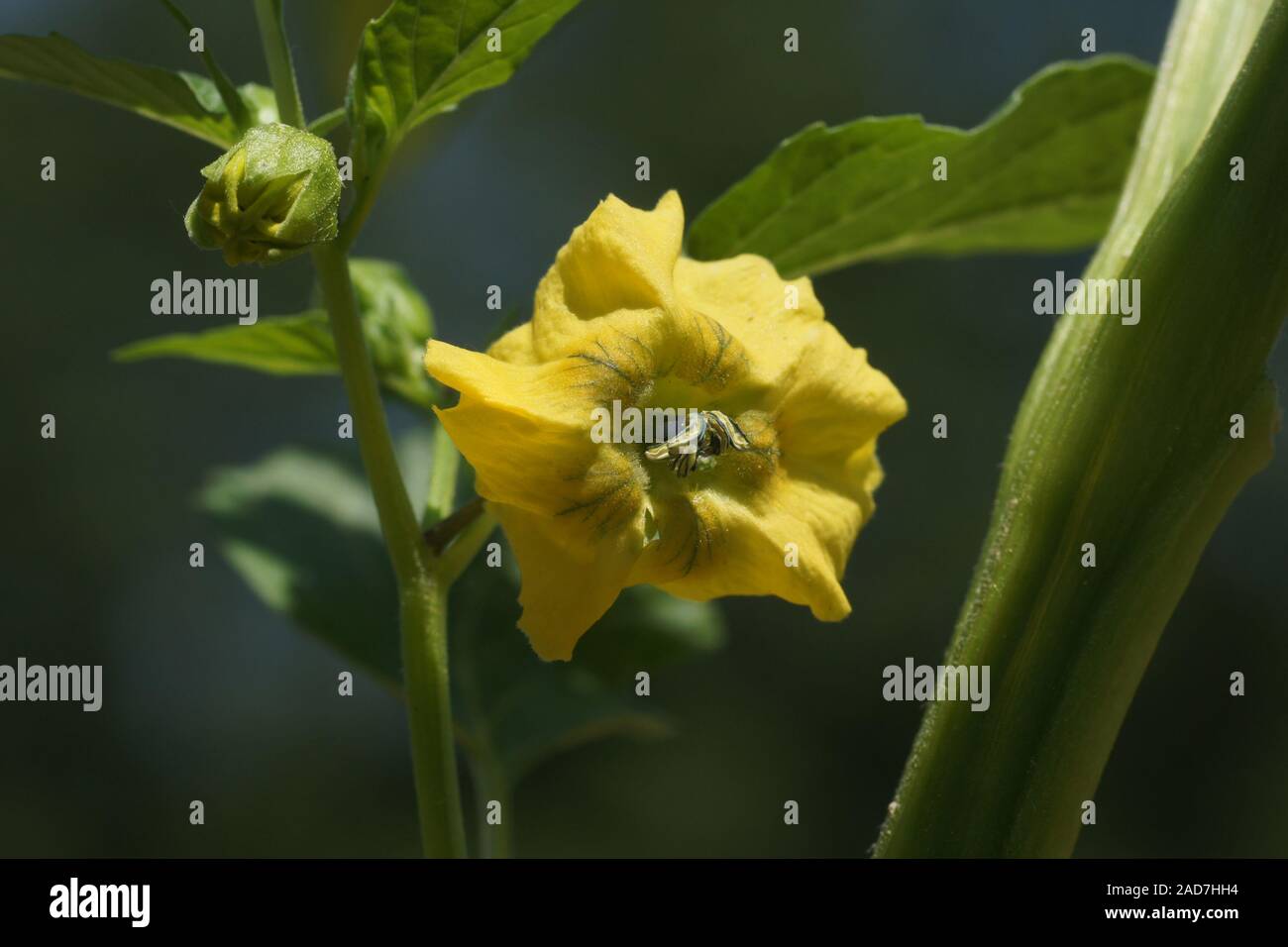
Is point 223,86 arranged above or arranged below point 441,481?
above

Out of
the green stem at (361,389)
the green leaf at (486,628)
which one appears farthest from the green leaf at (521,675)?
the green stem at (361,389)

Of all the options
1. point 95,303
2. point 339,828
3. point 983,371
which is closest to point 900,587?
point 983,371

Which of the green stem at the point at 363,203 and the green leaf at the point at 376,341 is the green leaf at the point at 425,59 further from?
the green leaf at the point at 376,341

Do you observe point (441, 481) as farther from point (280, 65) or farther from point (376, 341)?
point (280, 65)

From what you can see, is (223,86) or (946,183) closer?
(223,86)

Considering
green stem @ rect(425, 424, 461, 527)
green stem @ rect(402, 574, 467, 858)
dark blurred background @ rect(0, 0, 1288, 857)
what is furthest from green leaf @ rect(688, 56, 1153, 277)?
dark blurred background @ rect(0, 0, 1288, 857)

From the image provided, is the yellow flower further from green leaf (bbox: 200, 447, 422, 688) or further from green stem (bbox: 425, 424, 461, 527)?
green leaf (bbox: 200, 447, 422, 688)

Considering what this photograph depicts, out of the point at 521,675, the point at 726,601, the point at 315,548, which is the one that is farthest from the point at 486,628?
the point at 726,601
